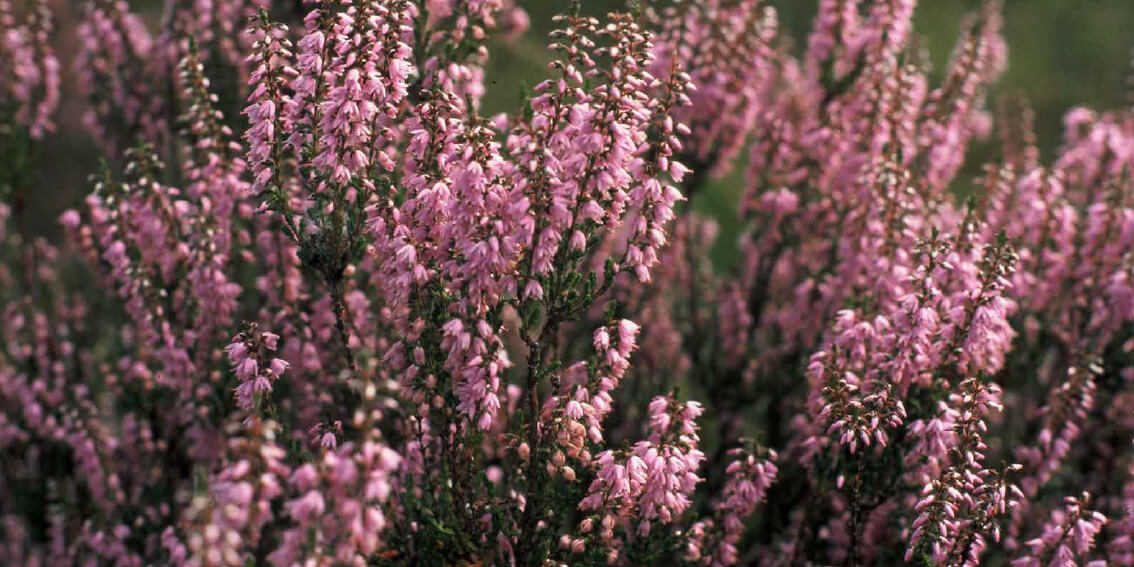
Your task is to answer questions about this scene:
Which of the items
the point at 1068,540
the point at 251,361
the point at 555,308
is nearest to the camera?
the point at 251,361

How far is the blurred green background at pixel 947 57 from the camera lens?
13.9 m

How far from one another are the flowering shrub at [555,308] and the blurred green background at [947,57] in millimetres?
4678

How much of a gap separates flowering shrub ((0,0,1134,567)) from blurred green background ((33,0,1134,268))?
184 inches

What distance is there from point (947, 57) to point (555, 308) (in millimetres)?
13356

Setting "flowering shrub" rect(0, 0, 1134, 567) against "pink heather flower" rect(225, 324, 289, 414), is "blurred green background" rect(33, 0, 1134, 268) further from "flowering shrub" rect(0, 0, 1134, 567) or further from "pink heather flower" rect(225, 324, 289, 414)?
"pink heather flower" rect(225, 324, 289, 414)

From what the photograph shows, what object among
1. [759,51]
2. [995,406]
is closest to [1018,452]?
[995,406]

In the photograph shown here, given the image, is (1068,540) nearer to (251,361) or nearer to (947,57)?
(251,361)

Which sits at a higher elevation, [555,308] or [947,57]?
[947,57]

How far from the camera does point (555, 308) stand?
4.40 m

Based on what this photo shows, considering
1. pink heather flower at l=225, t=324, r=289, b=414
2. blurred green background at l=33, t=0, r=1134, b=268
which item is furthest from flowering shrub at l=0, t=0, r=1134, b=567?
blurred green background at l=33, t=0, r=1134, b=268

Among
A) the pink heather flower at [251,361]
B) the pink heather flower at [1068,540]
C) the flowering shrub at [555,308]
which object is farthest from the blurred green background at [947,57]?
the pink heather flower at [251,361]

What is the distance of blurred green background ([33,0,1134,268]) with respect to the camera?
1386cm

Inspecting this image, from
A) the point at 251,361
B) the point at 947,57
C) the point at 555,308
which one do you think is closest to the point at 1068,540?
the point at 555,308

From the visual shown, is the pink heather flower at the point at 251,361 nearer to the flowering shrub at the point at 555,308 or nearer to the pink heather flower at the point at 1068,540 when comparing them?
the flowering shrub at the point at 555,308
